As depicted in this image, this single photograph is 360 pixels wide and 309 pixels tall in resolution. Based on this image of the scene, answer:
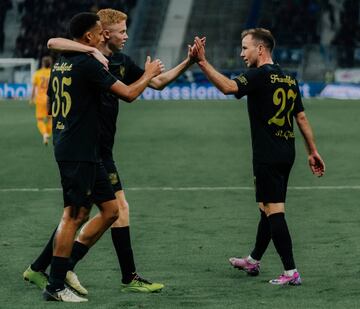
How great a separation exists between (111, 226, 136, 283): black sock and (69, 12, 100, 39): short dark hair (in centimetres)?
155

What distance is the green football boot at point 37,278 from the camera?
A: 8.40 metres

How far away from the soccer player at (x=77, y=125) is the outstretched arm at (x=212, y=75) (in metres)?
0.44

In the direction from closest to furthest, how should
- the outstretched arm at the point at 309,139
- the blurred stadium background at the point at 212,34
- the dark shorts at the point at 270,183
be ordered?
the dark shorts at the point at 270,183 → the outstretched arm at the point at 309,139 → the blurred stadium background at the point at 212,34

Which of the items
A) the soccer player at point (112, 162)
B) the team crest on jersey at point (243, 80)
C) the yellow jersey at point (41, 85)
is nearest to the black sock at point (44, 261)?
the soccer player at point (112, 162)

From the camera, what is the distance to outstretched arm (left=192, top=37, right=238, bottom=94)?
8.30 metres

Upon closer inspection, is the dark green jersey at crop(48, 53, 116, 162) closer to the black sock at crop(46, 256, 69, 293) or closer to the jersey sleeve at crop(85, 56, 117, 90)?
the jersey sleeve at crop(85, 56, 117, 90)

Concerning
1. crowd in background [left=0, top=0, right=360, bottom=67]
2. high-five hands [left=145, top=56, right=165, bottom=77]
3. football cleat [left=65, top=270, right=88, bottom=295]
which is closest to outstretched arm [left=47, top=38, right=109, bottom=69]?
high-five hands [left=145, top=56, right=165, bottom=77]

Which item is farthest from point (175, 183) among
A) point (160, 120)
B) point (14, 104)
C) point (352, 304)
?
point (14, 104)

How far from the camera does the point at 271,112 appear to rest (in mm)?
8664

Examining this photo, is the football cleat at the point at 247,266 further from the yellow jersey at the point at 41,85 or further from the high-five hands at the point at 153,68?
the yellow jersey at the point at 41,85

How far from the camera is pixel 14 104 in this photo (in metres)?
44.5

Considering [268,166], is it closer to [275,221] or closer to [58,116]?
[275,221]

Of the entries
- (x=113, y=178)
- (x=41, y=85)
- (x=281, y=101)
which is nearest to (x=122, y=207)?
(x=113, y=178)

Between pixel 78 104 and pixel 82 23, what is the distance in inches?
22.0
